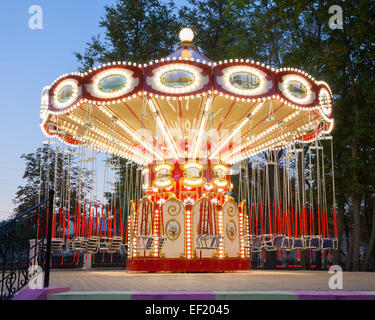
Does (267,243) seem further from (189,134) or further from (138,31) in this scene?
(138,31)

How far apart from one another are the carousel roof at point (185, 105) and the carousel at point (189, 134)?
0.03 metres

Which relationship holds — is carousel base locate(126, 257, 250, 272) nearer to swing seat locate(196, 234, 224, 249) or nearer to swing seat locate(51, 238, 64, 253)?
swing seat locate(196, 234, 224, 249)

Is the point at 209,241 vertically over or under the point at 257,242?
over

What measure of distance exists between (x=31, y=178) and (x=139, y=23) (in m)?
13.4

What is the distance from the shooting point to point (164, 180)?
1419 centimetres

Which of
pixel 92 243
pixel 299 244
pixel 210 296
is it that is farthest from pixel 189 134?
pixel 210 296

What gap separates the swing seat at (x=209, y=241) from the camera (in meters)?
11.2

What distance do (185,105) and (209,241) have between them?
13.3 ft

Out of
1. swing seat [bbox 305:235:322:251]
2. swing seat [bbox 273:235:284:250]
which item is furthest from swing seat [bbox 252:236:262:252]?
swing seat [bbox 305:235:322:251]

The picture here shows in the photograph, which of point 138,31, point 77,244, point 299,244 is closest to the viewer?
point 299,244

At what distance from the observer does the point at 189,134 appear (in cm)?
1459

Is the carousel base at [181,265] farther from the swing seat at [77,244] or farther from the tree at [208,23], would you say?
the tree at [208,23]

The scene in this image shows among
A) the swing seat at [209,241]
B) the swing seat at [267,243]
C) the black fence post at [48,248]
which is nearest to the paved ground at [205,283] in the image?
the black fence post at [48,248]

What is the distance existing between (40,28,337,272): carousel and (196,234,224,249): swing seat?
0.09 feet
